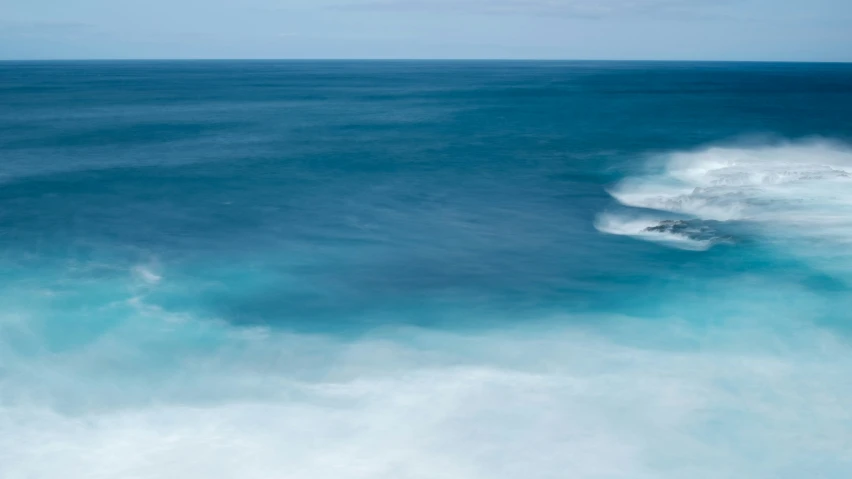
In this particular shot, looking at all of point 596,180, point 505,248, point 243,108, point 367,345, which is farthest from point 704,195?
point 243,108

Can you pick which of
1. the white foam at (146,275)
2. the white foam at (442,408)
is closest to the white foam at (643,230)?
the white foam at (442,408)

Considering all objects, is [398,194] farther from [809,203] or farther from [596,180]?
[809,203]

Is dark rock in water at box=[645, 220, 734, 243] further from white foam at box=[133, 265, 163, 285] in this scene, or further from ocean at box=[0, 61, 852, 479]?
white foam at box=[133, 265, 163, 285]

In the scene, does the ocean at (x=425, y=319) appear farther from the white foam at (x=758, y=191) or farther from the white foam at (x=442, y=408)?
the white foam at (x=758, y=191)

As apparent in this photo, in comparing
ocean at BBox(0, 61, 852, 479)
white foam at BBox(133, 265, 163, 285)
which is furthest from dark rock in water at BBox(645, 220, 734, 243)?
white foam at BBox(133, 265, 163, 285)

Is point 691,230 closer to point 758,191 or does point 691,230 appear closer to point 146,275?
point 758,191

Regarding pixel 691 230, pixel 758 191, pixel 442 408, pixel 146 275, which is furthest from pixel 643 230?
pixel 146 275

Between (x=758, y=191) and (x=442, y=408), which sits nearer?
(x=442, y=408)

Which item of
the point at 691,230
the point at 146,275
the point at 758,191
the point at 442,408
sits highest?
the point at 758,191
